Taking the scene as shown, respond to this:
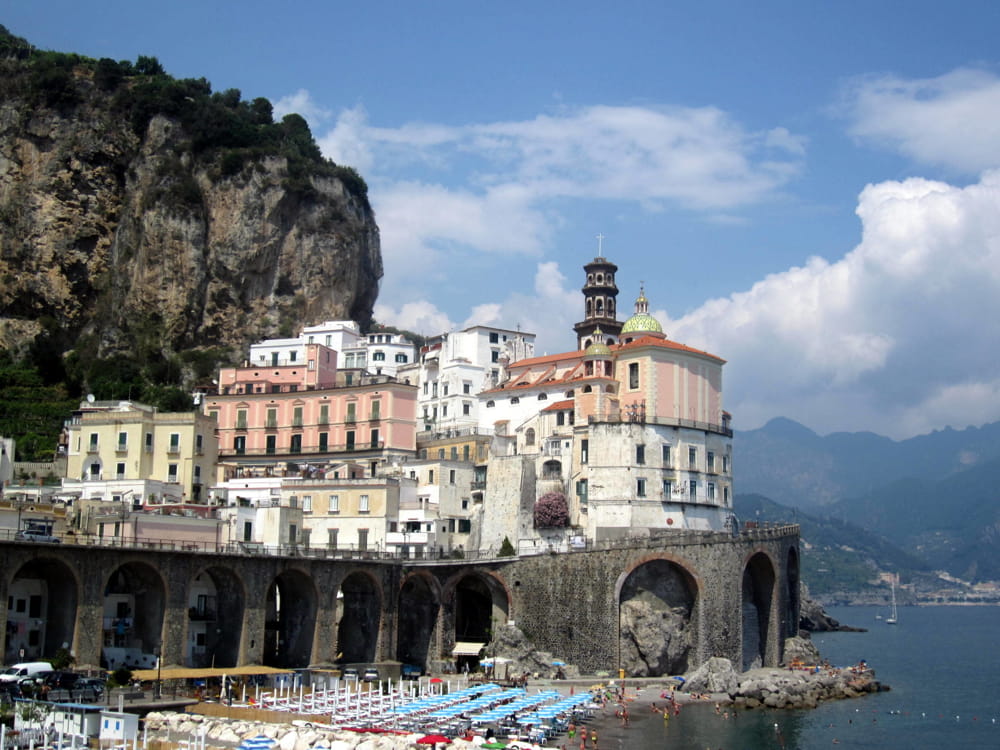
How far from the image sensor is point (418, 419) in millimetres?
95500

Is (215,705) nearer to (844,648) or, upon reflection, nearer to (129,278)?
(129,278)

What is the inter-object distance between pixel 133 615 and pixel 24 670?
1067 cm

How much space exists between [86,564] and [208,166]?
211ft

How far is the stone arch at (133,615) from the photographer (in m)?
54.9

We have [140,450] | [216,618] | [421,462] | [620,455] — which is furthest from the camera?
[421,462]

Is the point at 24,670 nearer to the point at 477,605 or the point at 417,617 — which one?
the point at 417,617

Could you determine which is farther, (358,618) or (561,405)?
(561,405)

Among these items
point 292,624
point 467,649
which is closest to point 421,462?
point 467,649

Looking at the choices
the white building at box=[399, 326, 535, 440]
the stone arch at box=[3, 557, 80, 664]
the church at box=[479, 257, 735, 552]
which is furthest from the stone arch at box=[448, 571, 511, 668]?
the stone arch at box=[3, 557, 80, 664]

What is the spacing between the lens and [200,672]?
54531 mm

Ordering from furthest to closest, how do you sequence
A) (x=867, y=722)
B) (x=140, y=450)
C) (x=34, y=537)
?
(x=140, y=450) < (x=867, y=722) < (x=34, y=537)

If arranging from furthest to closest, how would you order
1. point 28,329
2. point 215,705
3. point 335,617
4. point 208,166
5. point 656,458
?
point 208,166 → point 28,329 → point 656,458 → point 335,617 → point 215,705

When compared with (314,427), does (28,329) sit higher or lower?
higher

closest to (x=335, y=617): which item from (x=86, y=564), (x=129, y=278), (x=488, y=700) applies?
(x=488, y=700)
